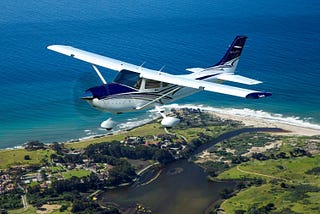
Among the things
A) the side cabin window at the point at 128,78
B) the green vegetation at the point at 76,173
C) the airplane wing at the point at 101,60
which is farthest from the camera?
the green vegetation at the point at 76,173

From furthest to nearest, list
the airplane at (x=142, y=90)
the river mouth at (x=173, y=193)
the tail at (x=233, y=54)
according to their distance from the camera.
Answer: the river mouth at (x=173, y=193) < the tail at (x=233, y=54) < the airplane at (x=142, y=90)

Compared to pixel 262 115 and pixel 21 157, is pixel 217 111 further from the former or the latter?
pixel 21 157

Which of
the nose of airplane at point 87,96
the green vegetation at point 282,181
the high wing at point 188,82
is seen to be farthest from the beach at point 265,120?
the nose of airplane at point 87,96

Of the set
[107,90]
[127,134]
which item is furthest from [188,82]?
[127,134]

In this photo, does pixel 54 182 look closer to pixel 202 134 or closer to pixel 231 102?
pixel 202 134

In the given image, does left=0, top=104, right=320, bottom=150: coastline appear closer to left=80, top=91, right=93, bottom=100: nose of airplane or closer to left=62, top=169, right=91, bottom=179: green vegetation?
left=62, top=169, right=91, bottom=179: green vegetation

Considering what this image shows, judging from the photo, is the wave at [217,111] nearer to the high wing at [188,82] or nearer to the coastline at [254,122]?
the coastline at [254,122]

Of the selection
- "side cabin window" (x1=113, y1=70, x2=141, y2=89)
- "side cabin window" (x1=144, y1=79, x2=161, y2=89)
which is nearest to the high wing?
"side cabin window" (x1=113, y1=70, x2=141, y2=89)
